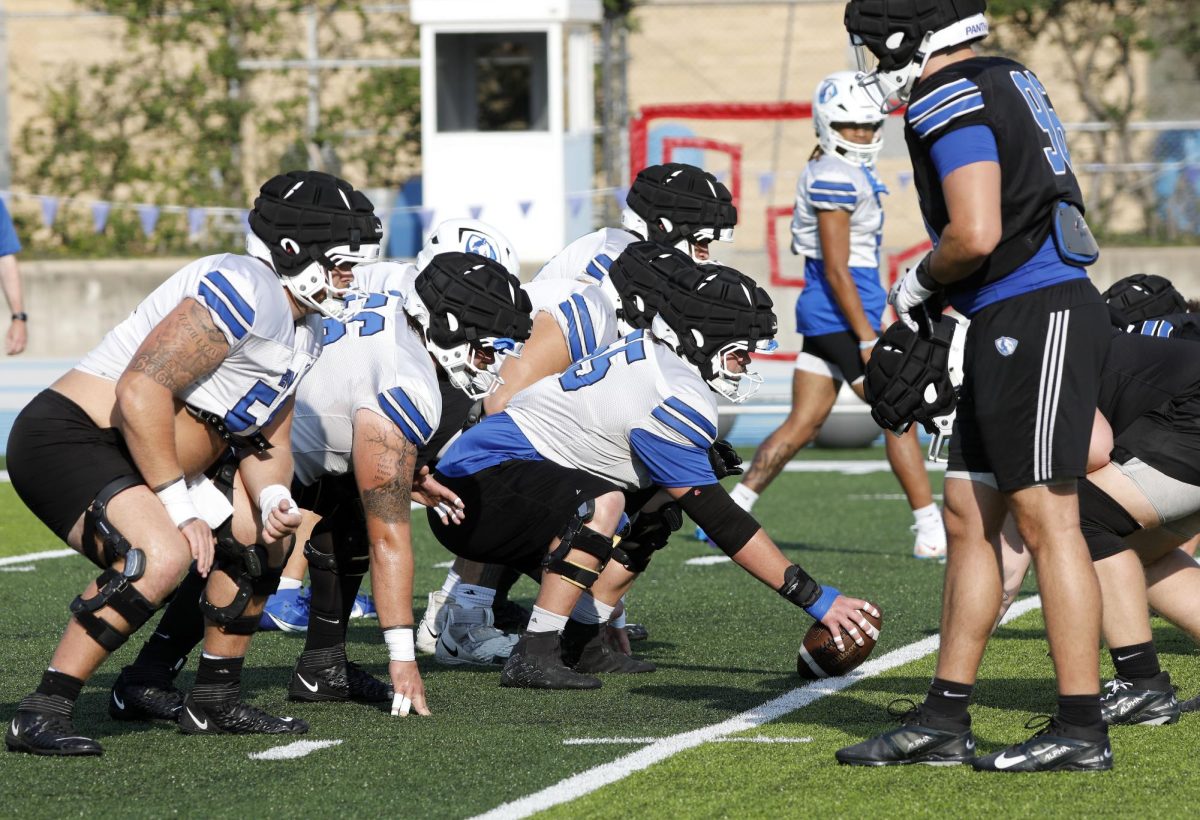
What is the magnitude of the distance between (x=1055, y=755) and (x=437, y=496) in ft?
6.57

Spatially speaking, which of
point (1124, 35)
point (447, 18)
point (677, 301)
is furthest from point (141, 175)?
point (677, 301)

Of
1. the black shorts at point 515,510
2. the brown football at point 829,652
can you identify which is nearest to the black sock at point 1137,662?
the brown football at point 829,652

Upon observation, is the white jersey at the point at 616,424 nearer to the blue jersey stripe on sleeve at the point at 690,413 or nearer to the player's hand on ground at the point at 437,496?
the blue jersey stripe on sleeve at the point at 690,413

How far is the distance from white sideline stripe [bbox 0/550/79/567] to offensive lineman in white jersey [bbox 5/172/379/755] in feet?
12.6

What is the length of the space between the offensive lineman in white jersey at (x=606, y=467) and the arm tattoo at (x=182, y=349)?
1.41 m

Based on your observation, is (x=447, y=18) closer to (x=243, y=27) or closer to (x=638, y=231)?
(x=243, y=27)

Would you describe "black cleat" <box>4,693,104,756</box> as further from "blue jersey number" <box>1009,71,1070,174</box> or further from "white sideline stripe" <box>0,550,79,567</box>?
"white sideline stripe" <box>0,550,79,567</box>

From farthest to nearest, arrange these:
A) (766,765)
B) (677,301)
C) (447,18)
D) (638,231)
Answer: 1. (447,18)
2. (638,231)
3. (677,301)
4. (766,765)

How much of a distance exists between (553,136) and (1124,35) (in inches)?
232

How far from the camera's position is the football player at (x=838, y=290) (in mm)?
8352

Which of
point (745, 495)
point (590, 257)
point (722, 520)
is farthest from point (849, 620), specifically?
point (745, 495)

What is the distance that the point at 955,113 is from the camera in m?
4.22

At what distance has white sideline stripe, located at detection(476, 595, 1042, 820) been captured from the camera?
13.6 ft

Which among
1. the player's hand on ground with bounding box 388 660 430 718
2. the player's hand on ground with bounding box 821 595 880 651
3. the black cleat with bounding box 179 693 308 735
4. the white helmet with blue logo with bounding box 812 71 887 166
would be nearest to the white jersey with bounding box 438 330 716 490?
the player's hand on ground with bounding box 821 595 880 651
